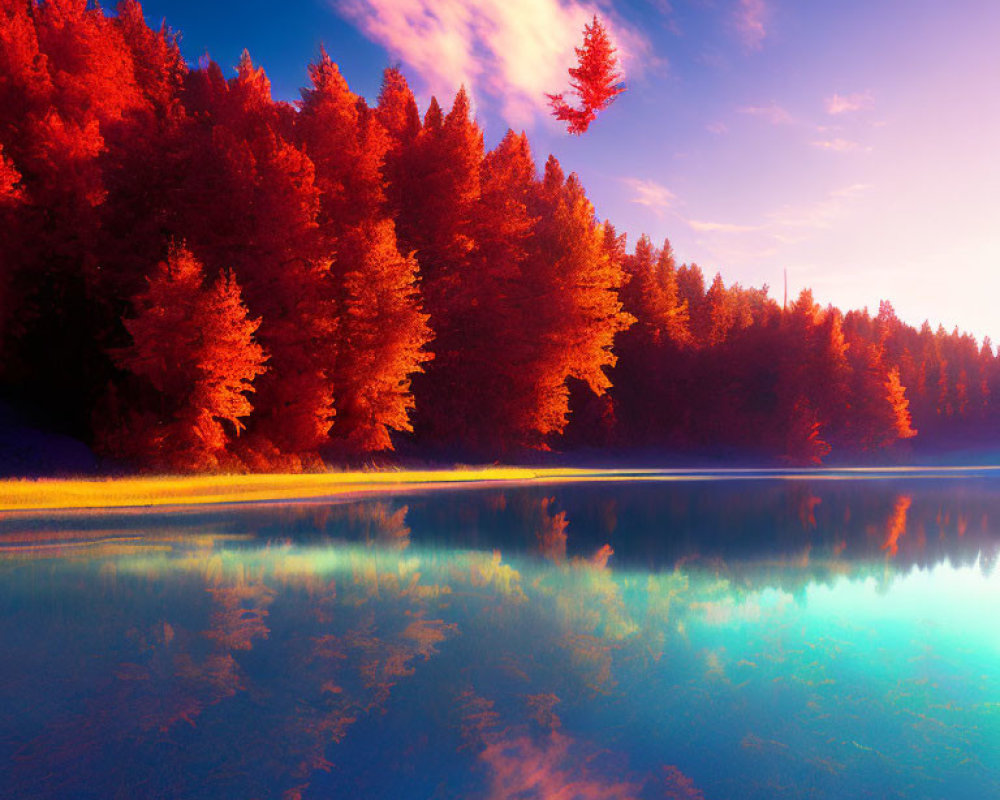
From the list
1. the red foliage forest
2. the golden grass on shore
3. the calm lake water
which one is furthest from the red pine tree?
the calm lake water

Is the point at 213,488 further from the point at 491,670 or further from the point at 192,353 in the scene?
the point at 491,670

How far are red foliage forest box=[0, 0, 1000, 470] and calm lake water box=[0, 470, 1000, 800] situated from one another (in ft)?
56.9

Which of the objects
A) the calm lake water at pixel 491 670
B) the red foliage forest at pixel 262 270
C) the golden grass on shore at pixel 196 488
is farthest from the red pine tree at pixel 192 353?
the calm lake water at pixel 491 670

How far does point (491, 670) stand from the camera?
5.88 m

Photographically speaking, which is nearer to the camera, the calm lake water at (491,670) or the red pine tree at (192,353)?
the calm lake water at (491,670)

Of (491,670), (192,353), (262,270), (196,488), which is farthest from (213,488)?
(491,670)

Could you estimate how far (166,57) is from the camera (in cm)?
4859

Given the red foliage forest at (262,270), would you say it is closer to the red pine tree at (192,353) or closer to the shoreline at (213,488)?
the red pine tree at (192,353)

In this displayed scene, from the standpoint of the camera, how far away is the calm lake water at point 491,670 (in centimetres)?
407

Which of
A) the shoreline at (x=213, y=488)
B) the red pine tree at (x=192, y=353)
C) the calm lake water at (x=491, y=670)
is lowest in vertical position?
the shoreline at (x=213, y=488)

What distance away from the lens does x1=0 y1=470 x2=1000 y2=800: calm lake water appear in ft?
13.4

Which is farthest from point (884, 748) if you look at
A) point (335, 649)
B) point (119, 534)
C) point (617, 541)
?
point (119, 534)

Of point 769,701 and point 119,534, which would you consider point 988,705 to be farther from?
point 119,534

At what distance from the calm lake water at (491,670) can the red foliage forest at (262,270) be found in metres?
17.3
